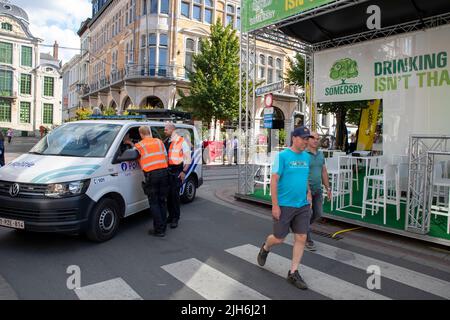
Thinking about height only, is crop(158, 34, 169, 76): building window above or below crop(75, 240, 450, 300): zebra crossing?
above

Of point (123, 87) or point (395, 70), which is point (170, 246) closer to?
point (395, 70)

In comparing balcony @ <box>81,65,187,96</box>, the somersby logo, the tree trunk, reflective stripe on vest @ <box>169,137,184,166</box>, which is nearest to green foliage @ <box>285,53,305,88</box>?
the tree trunk

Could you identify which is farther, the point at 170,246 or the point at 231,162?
the point at 231,162

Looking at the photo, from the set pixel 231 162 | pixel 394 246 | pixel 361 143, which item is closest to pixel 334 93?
pixel 361 143

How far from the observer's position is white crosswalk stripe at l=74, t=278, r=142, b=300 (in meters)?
3.76

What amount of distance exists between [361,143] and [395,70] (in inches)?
207

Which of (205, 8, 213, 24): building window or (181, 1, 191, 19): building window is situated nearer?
(181, 1, 191, 19): building window

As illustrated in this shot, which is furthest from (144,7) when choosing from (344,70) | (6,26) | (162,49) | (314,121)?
(6,26)

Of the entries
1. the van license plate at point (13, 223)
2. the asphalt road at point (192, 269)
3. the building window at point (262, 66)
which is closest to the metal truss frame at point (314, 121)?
the asphalt road at point (192, 269)

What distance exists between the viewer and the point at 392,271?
4801 millimetres

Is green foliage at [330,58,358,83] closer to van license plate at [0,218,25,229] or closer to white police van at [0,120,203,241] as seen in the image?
white police van at [0,120,203,241]

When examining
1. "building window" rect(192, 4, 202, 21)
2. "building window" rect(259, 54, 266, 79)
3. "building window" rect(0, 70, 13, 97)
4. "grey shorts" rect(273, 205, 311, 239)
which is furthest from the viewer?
"building window" rect(0, 70, 13, 97)

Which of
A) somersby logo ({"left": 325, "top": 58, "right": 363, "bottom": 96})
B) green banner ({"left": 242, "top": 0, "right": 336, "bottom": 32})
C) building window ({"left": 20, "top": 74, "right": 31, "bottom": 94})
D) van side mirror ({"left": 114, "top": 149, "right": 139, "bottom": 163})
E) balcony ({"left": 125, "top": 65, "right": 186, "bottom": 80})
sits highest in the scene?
building window ({"left": 20, "top": 74, "right": 31, "bottom": 94})

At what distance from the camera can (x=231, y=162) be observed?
22.2 m
